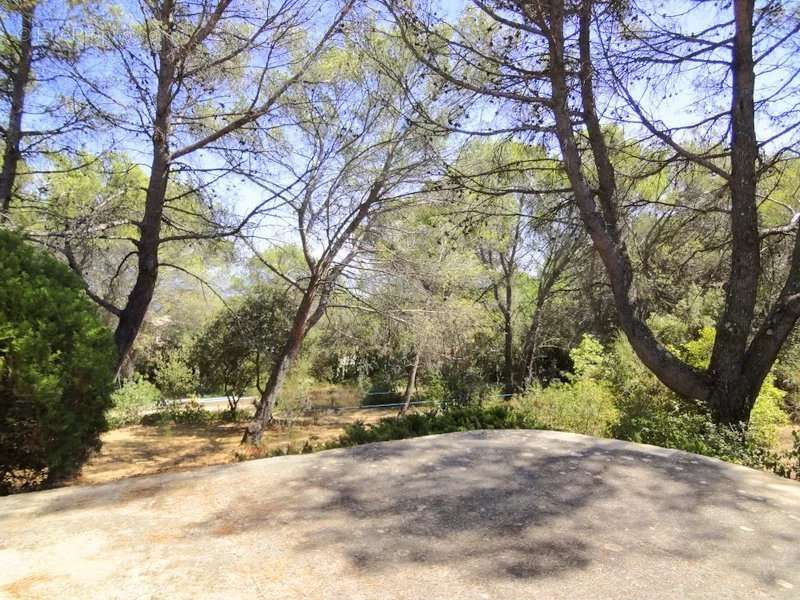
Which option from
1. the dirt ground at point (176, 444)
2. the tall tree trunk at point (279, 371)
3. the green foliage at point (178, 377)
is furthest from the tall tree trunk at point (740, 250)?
the green foliage at point (178, 377)

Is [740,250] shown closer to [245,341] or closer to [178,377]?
[245,341]

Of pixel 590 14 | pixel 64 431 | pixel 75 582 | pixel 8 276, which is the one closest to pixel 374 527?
pixel 75 582

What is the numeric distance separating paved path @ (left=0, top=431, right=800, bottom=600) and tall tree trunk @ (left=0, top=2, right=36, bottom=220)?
5.25 meters

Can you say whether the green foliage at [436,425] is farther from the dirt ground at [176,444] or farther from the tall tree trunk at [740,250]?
the dirt ground at [176,444]

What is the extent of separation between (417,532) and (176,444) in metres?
8.44

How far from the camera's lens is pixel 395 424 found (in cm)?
585

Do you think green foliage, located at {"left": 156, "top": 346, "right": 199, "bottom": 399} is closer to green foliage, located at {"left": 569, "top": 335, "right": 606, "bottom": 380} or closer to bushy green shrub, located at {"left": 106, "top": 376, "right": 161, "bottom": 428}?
bushy green shrub, located at {"left": 106, "top": 376, "right": 161, "bottom": 428}

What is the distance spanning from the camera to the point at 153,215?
6.77m

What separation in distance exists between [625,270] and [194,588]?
5609mm

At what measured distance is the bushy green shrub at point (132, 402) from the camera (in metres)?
12.3

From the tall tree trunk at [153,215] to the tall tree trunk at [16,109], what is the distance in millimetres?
1572

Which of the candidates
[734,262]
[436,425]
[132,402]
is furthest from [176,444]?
[734,262]

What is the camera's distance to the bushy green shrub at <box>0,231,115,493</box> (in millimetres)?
3602

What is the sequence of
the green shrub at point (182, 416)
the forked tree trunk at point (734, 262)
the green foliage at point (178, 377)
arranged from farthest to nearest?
1. the green foliage at point (178, 377)
2. the green shrub at point (182, 416)
3. the forked tree trunk at point (734, 262)
